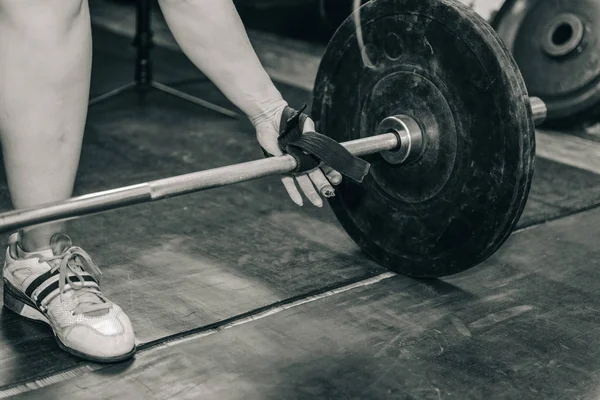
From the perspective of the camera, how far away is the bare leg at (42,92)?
1.20 meters

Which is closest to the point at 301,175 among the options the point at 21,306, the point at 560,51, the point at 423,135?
the point at 423,135

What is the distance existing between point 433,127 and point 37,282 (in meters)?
0.67

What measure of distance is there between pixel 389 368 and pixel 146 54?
1811 millimetres

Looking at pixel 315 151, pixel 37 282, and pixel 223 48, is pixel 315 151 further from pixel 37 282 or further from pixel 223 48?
pixel 37 282

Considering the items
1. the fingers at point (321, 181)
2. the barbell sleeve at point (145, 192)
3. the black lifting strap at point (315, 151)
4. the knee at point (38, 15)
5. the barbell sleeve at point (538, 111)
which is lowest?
the fingers at point (321, 181)

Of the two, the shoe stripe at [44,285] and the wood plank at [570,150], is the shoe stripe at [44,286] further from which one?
the wood plank at [570,150]

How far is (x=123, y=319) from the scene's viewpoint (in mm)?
1301

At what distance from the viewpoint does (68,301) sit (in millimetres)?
1316

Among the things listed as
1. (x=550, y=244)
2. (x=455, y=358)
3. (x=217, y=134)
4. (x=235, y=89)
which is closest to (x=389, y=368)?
(x=455, y=358)

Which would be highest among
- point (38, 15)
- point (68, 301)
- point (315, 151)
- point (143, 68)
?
point (38, 15)

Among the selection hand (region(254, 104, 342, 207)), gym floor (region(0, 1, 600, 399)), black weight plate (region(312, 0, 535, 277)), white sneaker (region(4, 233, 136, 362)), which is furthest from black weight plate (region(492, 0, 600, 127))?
white sneaker (region(4, 233, 136, 362))

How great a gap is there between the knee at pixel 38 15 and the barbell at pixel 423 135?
0.82 feet

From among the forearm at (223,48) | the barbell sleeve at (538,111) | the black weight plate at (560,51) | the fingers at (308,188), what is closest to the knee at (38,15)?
the forearm at (223,48)

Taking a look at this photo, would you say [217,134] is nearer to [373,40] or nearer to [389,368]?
[373,40]
